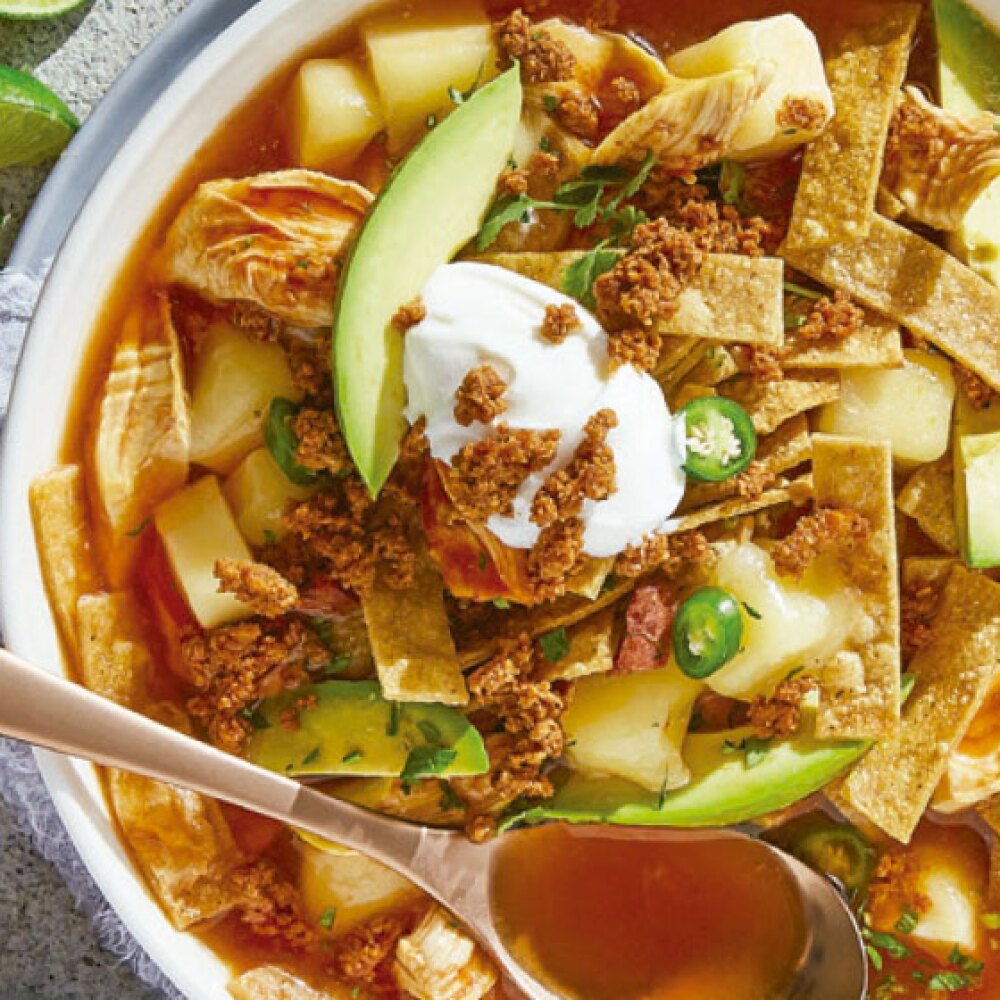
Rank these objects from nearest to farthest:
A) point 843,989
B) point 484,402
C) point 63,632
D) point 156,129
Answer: point 484,402
point 156,129
point 63,632
point 843,989

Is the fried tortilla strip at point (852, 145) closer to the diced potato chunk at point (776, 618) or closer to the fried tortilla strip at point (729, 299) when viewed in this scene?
the fried tortilla strip at point (729, 299)

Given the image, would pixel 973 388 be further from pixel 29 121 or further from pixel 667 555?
pixel 29 121

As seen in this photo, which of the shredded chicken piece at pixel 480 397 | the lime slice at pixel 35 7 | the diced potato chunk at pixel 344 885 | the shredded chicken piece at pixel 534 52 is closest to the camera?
the shredded chicken piece at pixel 480 397

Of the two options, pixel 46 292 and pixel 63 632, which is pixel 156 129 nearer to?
pixel 46 292

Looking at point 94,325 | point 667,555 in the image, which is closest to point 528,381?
point 667,555

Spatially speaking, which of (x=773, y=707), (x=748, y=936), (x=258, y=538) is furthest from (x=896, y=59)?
(x=748, y=936)

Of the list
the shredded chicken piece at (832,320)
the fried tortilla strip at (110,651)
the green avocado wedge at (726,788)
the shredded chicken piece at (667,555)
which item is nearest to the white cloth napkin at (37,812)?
the fried tortilla strip at (110,651)
